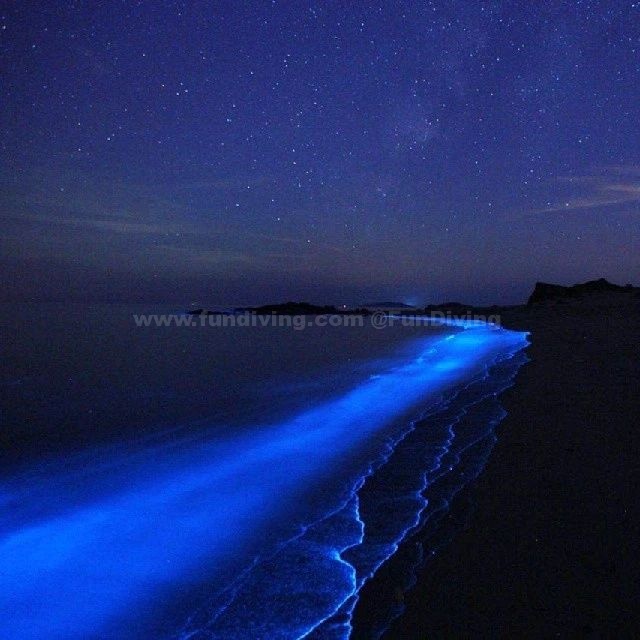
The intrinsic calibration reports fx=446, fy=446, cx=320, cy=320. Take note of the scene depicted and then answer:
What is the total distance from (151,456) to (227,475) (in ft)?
4.82

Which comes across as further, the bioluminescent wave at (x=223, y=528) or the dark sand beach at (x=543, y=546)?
the bioluminescent wave at (x=223, y=528)

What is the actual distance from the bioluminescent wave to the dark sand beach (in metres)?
0.40

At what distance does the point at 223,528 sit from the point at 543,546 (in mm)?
2480

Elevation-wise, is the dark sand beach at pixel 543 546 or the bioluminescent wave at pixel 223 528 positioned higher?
the dark sand beach at pixel 543 546

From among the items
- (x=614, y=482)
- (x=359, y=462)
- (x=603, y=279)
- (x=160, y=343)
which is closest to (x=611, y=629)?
(x=614, y=482)

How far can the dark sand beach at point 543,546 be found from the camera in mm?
2219

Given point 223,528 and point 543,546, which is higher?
point 543,546

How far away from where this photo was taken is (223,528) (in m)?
3.82

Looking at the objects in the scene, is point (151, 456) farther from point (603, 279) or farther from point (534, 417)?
point (603, 279)

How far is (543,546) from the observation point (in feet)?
9.45

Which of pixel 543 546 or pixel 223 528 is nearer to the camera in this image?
pixel 543 546

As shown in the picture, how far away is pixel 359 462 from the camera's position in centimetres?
528

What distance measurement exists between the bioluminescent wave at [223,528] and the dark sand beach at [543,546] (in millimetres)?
398

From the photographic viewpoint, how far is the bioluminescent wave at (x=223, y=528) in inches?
102
